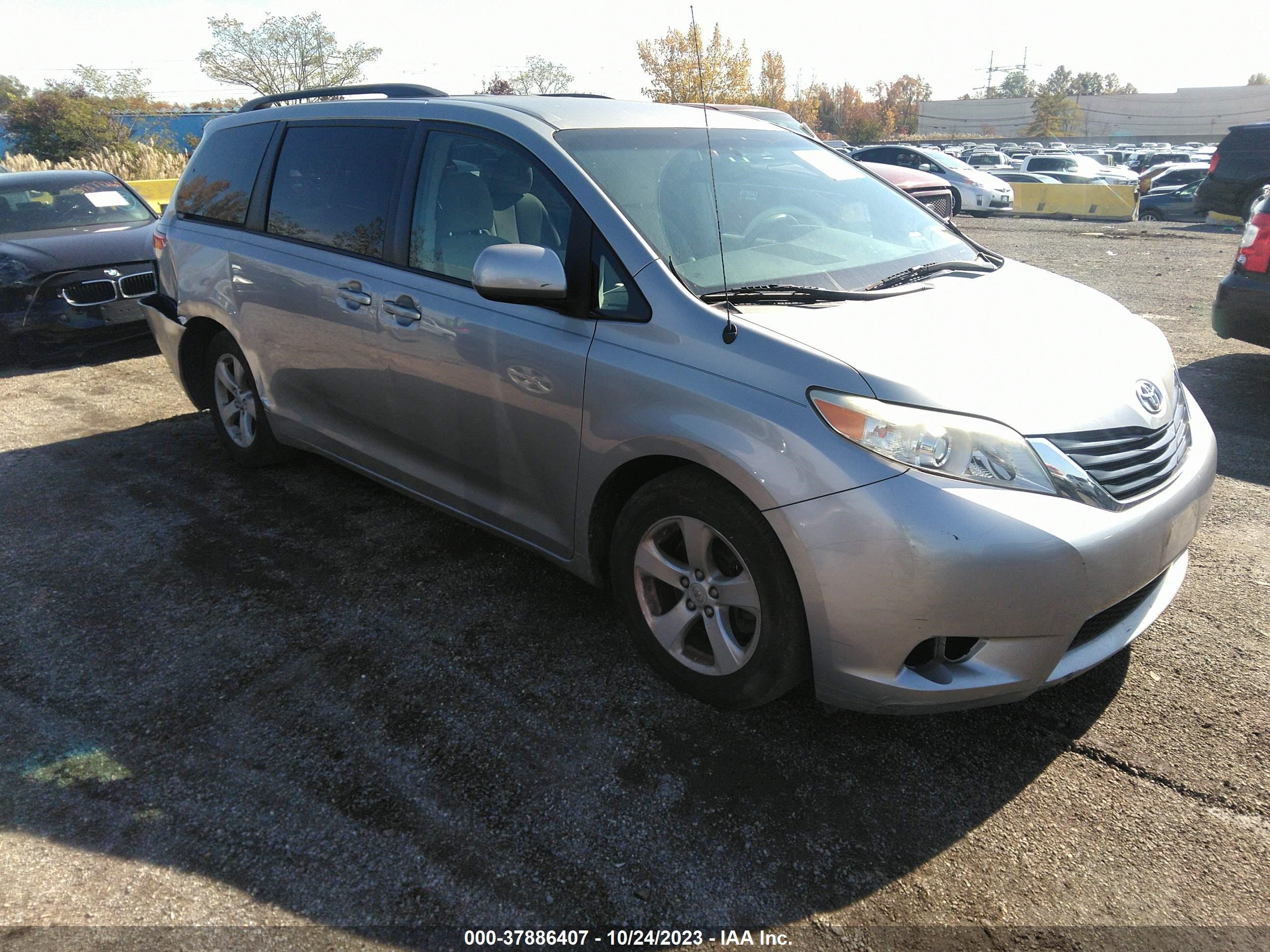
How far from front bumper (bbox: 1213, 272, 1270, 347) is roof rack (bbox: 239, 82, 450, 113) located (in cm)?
517

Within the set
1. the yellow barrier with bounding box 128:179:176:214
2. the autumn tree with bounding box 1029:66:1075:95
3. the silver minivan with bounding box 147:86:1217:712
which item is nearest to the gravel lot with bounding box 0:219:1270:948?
the silver minivan with bounding box 147:86:1217:712

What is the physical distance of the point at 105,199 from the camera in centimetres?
930

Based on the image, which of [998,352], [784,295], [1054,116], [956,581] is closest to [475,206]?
[784,295]

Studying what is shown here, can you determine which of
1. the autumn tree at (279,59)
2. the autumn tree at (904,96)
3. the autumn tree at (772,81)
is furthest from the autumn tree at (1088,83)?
the autumn tree at (279,59)

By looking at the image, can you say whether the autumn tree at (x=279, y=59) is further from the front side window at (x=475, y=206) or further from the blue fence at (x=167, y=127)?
the front side window at (x=475, y=206)

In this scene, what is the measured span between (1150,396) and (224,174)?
4.50m

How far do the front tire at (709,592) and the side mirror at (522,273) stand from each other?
0.72 m

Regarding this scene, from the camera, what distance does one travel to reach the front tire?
2633 millimetres

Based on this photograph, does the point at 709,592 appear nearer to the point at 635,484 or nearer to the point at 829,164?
the point at 635,484

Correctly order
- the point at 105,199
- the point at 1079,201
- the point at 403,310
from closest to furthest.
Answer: the point at 403,310 → the point at 105,199 → the point at 1079,201

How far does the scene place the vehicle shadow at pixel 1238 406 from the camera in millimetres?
4980

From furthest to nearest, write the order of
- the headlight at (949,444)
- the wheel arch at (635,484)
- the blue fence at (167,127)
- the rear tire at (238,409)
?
the blue fence at (167,127), the rear tire at (238,409), the wheel arch at (635,484), the headlight at (949,444)

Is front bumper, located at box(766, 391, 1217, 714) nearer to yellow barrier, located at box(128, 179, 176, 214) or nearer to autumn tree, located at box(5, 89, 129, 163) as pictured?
yellow barrier, located at box(128, 179, 176, 214)

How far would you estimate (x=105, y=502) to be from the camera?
480 centimetres
